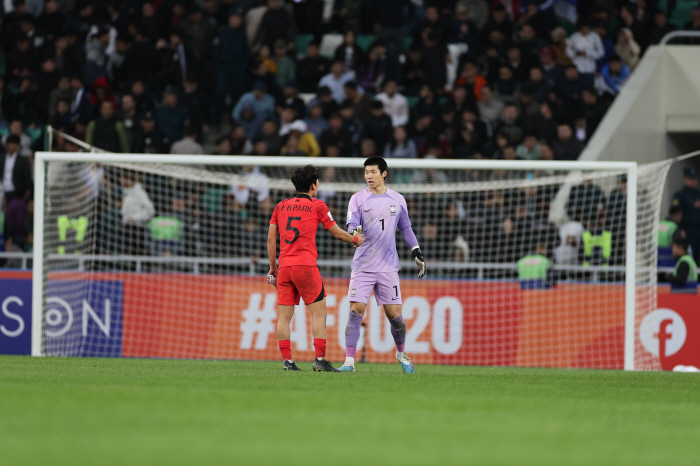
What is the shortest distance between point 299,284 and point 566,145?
869 centimetres

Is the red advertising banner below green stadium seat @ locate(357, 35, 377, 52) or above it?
below

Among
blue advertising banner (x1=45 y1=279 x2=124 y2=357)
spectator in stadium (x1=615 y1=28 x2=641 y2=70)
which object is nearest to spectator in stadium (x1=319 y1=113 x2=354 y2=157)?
blue advertising banner (x1=45 y1=279 x2=124 y2=357)

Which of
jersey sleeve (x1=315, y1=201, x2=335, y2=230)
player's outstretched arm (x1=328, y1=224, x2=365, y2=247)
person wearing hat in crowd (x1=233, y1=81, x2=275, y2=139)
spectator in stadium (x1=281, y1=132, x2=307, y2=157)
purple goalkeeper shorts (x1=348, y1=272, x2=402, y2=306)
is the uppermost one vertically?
person wearing hat in crowd (x1=233, y1=81, x2=275, y2=139)

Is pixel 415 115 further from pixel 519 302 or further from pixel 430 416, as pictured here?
pixel 430 416

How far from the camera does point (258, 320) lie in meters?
14.8

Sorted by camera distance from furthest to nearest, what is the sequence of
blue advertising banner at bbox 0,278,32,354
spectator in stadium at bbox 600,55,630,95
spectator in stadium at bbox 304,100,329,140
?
1. spectator in stadium at bbox 600,55,630,95
2. spectator in stadium at bbox 304,100,329,140
3. blue advertising banner at bbox 0,278,32,354

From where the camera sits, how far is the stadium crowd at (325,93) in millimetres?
15453

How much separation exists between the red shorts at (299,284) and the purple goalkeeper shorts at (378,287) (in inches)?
15.4

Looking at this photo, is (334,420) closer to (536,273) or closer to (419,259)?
(419,259)

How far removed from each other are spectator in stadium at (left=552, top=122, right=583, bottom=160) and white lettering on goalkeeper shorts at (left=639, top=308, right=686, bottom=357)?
347 cm

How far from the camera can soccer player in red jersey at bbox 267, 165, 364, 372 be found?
9.45 metres

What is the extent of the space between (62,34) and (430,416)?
15645mm

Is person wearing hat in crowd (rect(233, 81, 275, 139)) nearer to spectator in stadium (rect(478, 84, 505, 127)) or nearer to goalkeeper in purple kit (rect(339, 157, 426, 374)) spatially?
spectator in stadium (rect(478, 84, 505, 127))

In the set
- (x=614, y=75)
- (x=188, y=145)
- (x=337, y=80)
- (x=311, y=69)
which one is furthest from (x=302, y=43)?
(x=614, y=75)
